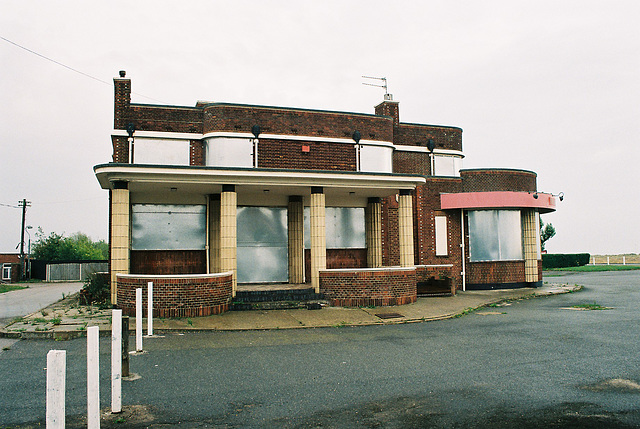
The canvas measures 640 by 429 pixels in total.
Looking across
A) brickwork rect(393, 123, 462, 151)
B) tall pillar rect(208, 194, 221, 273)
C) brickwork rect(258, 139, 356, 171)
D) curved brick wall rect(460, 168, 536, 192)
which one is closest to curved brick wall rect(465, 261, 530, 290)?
curved brick wall rect(460, 168, 536, 192)

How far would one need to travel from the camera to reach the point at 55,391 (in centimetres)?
438

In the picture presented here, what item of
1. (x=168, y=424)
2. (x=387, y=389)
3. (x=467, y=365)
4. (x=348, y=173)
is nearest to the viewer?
(x=168, y=424)

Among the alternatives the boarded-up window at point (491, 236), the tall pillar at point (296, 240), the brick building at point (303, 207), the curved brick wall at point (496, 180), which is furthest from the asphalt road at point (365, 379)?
the curved brick wall at point (496, 180)

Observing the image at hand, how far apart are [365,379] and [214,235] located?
12.0m

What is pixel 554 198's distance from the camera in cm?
Result: 2272

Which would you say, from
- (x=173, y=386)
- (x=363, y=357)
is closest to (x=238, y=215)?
(x=363, y=357)

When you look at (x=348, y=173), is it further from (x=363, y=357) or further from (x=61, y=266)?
(x=61, y=266)

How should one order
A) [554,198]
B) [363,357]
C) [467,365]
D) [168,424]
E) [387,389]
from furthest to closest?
1. [554,198]
2. [363,357]
3. [467,365]
4. [387,389]
5. [168,424]

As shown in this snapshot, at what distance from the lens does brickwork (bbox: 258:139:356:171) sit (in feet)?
64.2

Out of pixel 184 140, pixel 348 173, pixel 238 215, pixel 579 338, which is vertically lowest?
pixel 579 338

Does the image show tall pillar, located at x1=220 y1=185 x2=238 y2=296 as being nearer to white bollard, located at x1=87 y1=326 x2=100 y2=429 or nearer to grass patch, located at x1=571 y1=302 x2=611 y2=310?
white bollard, located at x1=87 y1=326 x2=100 y2=429

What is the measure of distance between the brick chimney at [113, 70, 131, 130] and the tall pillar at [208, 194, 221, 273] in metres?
4.83

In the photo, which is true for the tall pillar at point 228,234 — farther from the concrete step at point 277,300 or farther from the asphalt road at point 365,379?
the asphalt road at point 365,379

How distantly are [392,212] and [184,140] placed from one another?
894 centimetres
